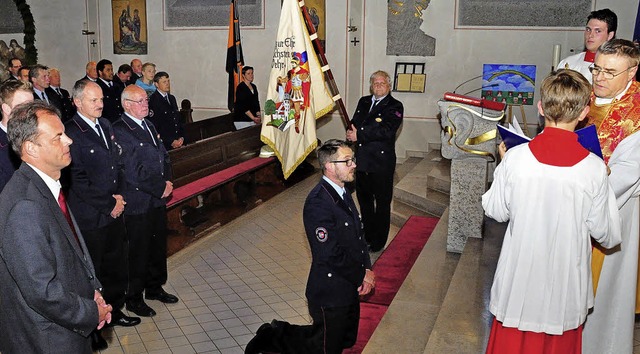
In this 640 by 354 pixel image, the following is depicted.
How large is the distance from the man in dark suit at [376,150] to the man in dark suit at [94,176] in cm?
250

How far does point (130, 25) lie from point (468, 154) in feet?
30.4

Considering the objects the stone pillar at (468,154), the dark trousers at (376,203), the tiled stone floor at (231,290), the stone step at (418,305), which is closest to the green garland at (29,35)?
the tiled stone floor at (231,290)

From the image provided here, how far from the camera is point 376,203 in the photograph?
663cm

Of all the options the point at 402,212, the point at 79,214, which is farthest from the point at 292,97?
the point at 79,214

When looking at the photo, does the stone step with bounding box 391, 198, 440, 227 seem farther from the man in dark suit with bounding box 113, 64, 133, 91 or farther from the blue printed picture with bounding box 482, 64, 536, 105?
the man in dark suit with bounding box 113, 64, 133, 91

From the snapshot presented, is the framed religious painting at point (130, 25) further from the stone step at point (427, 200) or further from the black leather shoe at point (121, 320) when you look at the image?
the black leather shoe at point (121, 320)

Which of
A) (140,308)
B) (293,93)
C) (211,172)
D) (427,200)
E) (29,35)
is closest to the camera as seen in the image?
(140,308)

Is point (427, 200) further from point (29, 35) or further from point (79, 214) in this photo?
point (29, 35)

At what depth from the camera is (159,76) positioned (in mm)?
7652

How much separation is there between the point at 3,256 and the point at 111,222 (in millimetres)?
2180

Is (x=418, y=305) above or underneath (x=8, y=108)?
underneath

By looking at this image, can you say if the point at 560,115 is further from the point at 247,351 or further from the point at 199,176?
the point at 199,176

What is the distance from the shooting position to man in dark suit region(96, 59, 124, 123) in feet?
32.6

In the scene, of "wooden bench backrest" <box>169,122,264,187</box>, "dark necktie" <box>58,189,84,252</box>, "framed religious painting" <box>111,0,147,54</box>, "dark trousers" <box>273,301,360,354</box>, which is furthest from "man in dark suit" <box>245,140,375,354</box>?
"framed religious painting" <box>111,0,147,54</box>
